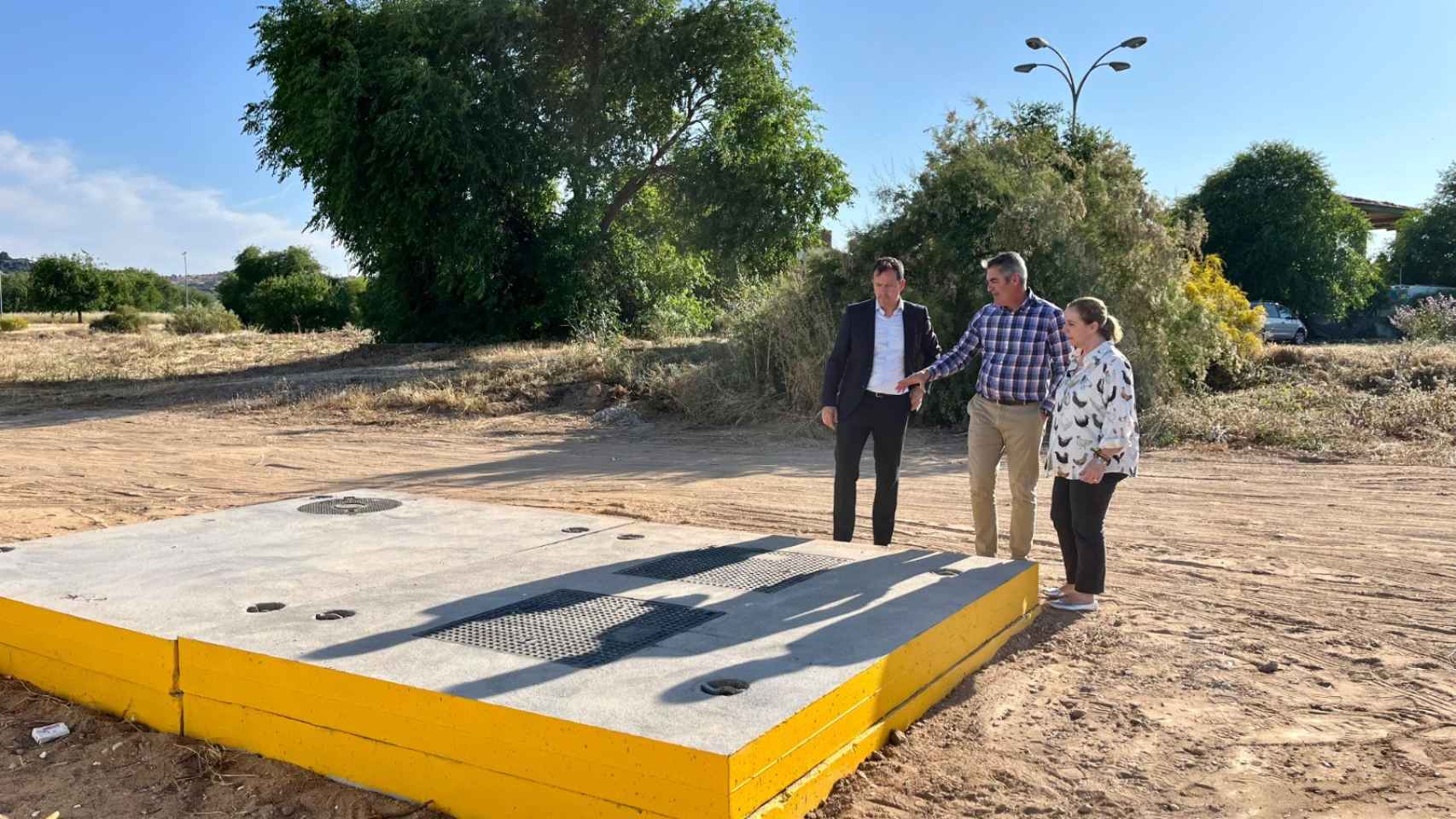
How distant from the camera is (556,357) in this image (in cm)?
1953

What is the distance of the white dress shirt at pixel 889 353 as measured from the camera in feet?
21.5

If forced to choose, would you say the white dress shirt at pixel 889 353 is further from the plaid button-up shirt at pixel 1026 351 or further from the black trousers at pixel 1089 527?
the black trousers at pixel 1089 527

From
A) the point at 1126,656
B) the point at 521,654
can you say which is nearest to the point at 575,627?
the point at 521,654

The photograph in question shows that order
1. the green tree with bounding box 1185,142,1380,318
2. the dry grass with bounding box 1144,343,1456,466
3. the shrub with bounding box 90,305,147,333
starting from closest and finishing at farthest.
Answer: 1. the dry grass with bounding box 1144,343,1456,466
2. the green tree with bounding box 1185,142,1380,318
3. the shrub with bounding box 90,305,147,333

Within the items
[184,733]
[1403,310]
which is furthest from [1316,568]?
[1403,310]

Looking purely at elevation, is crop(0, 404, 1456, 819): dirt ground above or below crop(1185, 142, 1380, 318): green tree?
below

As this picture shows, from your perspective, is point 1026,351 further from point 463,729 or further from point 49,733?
point 49,733

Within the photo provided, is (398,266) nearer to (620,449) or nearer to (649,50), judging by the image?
(649,50)

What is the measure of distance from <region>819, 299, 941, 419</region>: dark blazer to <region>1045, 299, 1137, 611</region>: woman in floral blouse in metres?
0.99

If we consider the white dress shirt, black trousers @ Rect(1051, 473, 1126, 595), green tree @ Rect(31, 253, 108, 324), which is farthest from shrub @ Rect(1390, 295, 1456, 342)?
green tree @ Rect(31, 253, 108, 324)

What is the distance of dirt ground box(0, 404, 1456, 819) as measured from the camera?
3.68 metres

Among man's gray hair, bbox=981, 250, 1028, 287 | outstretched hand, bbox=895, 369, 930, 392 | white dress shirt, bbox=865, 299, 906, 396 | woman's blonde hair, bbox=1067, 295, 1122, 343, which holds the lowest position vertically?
outstretched hand, bbox=895, 369, 930, 392

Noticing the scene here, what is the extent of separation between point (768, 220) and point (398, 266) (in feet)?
29.7

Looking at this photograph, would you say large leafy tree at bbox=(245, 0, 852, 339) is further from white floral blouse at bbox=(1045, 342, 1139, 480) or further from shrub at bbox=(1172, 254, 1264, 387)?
white floral blouse at bbox=(1045, 342, 1139, 480)
